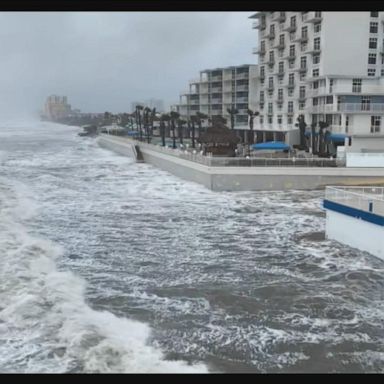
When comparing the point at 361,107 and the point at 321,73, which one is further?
the point at 321,73

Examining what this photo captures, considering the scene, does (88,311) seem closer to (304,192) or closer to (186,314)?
(186,314)

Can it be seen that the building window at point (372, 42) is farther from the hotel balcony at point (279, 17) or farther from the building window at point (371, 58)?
the hotel balcony at point (279, 17)

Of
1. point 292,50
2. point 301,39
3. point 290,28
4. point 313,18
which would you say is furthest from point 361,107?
point 290,28

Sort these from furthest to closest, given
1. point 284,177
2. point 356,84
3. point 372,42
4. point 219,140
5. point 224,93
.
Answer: point 224,93 → point 372,42 → point 219,140 → point 356,84 → point 284,177

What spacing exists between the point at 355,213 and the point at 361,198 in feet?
1.66

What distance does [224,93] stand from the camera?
6562cm

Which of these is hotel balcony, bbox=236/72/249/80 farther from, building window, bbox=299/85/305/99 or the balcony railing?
the balcony railing

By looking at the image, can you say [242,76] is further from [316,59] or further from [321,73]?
[321,73]

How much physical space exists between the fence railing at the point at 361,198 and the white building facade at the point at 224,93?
39.7 meters

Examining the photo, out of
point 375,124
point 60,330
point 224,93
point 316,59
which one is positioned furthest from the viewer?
point 224,93

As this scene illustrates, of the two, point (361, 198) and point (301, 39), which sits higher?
point (301, 39)

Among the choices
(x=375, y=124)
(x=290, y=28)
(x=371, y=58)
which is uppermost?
(x=290, y=28)
